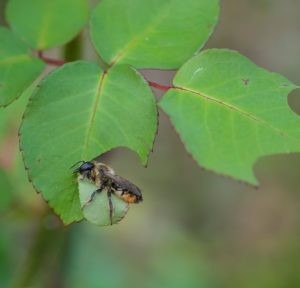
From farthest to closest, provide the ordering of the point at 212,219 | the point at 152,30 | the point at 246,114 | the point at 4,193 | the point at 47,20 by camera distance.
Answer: the point at 212,219
the point at 4,193
the point at 47,20
the point at 152,30
the point at 246,114

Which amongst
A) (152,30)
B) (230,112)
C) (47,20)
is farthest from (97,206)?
(47,20)

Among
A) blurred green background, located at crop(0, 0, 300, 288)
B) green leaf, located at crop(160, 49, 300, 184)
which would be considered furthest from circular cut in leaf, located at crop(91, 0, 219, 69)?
blurred green background, located at crop(0, 0, 300, 288)

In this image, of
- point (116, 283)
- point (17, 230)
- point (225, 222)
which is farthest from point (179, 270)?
point (17, 230)

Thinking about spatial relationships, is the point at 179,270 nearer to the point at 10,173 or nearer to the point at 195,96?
the point at 10,173

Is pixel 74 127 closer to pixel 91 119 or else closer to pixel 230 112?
pixel 91 119

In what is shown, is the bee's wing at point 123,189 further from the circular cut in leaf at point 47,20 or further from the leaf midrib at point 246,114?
the circular cut in leaf at point 47,20

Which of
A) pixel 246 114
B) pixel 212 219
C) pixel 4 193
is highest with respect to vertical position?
pixel 246 114

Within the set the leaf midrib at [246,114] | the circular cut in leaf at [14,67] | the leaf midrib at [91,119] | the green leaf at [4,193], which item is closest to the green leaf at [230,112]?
the leaf midrib at [246,114]
